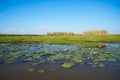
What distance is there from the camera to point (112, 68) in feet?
21.8

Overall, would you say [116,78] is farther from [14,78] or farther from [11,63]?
[11,63]

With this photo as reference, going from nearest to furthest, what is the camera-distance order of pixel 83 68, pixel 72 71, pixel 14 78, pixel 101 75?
1. pixel 14 78
2. pixel 101 75
3. pixel 72 71
4. pixel 83 68

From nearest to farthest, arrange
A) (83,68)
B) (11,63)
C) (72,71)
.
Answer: (72,71), (83,68), (11,63)

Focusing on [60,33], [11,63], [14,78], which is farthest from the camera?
[60,33]

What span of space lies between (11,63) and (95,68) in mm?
4797

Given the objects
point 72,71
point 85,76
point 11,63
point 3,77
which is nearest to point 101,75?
point 85,76

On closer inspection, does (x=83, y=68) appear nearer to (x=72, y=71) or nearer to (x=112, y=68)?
(x=72, y=71)

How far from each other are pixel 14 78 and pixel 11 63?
98.4 inches

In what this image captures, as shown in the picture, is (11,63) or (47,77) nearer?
(47,77)

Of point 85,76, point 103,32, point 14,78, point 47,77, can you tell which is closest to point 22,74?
point 14,78

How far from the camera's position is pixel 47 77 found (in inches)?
208

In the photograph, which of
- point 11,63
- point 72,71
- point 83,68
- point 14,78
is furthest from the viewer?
point 11,63

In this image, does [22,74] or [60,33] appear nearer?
[22,74]

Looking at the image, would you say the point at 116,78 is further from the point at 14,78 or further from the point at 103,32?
the point at 103,32
